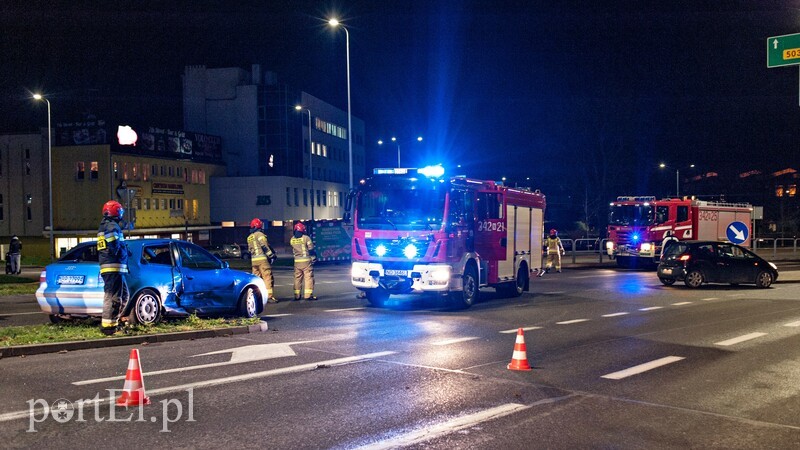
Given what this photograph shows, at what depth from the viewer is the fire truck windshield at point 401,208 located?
15.8m

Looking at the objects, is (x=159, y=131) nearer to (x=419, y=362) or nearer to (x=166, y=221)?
(x=166, y=221)

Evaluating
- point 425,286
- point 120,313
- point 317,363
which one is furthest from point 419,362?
point 425,286

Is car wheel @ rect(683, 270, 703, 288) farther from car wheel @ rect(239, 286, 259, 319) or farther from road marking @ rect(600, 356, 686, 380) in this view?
car wheel @ rect(239, 286, 259, 319)

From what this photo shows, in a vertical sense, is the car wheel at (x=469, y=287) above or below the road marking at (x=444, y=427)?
above

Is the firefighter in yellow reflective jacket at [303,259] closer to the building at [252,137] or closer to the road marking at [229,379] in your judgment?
the road marking at [229,379]

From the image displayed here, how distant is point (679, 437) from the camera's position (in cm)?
623

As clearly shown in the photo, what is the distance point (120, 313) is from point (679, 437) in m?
8.20

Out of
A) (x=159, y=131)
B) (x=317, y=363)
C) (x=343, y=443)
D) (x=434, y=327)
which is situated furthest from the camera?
(x=159, y=131)

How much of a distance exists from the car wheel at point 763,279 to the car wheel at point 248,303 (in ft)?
55.1

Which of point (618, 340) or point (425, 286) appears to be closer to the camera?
point (618, 340)

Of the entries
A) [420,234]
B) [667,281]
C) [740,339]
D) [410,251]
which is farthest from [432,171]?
[667,281]

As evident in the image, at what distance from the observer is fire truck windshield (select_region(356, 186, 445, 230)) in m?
15.8

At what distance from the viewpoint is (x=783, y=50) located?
18.2 m

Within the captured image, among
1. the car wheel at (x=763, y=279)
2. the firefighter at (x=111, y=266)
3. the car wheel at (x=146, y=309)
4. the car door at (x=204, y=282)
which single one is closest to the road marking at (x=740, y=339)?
the car door at (x=204, y=282)
